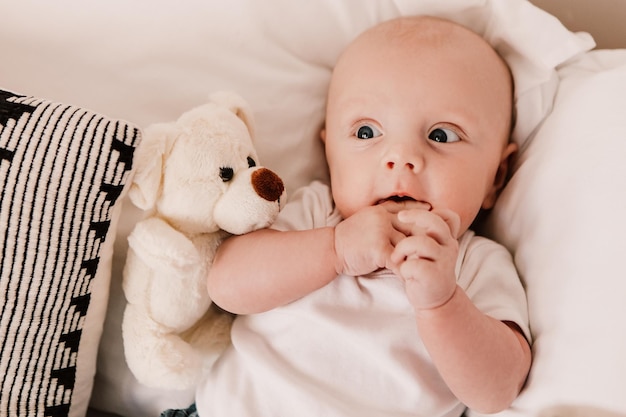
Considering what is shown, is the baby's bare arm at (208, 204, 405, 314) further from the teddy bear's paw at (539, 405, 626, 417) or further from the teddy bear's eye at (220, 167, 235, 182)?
the teddy bear's paw at (539, 405, 626, 417)

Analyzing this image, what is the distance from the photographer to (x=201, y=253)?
83cm

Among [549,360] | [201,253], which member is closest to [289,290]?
[201,253]

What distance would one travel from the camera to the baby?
0.73m

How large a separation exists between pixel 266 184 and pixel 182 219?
0.39 ft

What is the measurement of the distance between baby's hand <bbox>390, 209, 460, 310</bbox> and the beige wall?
2.17 feet

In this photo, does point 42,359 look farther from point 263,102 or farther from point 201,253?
point 263,102

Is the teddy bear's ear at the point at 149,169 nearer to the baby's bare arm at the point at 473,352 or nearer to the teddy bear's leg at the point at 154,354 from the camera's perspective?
the teddy bear's leg at the point at 154,354

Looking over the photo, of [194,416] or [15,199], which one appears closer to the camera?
[15,199]

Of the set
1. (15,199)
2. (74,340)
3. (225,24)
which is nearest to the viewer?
(15,199)

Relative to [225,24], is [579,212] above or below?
below

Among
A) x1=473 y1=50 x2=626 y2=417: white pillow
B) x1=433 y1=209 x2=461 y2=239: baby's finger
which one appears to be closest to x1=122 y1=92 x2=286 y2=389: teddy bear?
x1=433 y1=209 x2=461 y2=239: baby's finger

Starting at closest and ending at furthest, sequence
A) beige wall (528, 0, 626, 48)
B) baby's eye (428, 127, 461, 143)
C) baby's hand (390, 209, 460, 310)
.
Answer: baby's hand (390, 209, 460, 310), baby's eye (428, 127, 461, 143), beige wall (528, 0, 626, 48)

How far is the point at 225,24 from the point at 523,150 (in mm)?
538

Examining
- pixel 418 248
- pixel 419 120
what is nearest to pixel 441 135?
pixel 419 120
